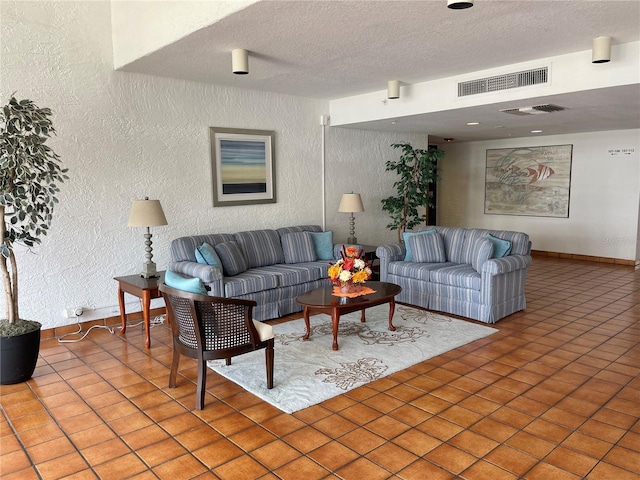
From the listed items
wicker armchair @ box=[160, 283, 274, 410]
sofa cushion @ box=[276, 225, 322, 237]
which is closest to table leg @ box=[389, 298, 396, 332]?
wicker armchair @ box=[160, 283, 274, 410]

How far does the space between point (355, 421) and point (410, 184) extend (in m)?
5.02

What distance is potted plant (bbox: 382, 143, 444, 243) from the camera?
733 cm

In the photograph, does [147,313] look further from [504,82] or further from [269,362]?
[504,82]

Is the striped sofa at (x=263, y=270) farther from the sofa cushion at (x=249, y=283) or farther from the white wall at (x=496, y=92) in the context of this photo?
the white wall at (x=496, y=92)

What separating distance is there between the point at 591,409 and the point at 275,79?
414 centimetres

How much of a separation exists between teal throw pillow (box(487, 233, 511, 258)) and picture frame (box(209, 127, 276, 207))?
2733 millimetres

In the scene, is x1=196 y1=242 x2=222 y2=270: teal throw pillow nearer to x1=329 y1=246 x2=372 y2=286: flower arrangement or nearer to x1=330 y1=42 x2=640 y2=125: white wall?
x1=329 y1=246 x2=372 y2=286: flower arrangement

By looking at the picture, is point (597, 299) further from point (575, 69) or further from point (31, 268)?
point (31, 268)

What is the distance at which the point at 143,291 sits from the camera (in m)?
4.17

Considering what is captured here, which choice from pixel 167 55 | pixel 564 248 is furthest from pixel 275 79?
pixel 564 248

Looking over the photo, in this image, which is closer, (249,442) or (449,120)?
(249,442)

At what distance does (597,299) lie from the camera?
5719mm

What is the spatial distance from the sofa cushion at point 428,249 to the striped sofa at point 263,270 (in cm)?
92

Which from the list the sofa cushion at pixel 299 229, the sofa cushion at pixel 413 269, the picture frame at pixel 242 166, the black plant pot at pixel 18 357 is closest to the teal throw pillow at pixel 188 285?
the black plant pot at pixel 18 357
